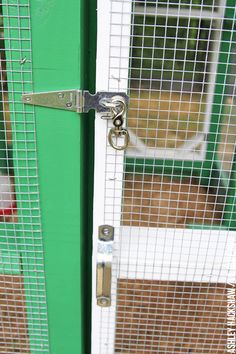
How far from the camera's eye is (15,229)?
3.48 ft

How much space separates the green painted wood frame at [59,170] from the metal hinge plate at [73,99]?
0.01 m

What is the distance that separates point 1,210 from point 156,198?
1.37ft

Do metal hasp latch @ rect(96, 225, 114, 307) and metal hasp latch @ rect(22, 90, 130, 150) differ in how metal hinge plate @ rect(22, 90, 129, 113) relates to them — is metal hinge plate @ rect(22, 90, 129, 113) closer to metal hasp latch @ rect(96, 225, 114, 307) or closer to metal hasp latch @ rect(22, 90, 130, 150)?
metal hasp latch @ rect(22, 90, 130, 150)

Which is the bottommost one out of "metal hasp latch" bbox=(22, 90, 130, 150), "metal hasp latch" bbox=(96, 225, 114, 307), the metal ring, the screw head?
the screw head

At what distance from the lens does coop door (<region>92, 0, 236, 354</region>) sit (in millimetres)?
879

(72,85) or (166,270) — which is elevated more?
(72,85)

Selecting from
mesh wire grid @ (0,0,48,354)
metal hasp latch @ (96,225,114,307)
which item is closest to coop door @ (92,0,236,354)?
metal hasp latch @ (96,225,114,307)

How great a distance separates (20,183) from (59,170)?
0.11 metres

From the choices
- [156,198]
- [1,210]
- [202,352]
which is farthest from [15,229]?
[202,352]

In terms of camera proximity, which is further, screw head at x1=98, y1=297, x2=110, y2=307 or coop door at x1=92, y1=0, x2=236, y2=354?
screw head at x1=98, y1=297, x2=110, y2=307

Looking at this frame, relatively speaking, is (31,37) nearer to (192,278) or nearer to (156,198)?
(156,198)

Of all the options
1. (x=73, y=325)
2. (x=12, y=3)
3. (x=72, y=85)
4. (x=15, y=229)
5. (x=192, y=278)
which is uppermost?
(x=12, y=3)

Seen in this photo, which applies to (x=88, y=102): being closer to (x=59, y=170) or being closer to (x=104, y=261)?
(x=59, y=170)

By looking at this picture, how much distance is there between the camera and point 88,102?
0.89 metres
